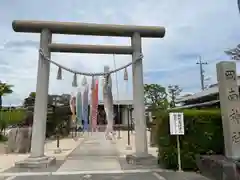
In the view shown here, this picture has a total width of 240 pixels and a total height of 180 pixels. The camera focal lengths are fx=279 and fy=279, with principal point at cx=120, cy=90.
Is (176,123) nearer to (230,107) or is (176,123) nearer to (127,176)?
(230,107)

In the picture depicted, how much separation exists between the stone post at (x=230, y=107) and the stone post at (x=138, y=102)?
367cm

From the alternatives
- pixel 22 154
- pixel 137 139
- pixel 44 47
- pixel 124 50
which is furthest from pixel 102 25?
pixel 22 154

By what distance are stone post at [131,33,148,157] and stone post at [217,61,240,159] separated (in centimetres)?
367

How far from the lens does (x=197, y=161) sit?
8.59 m

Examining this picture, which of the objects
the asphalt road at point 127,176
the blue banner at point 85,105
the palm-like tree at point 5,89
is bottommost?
the asphalt road at point 127,176

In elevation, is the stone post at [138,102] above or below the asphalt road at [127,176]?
above

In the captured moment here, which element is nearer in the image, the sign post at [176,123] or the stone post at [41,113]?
the sign post at [176,123]

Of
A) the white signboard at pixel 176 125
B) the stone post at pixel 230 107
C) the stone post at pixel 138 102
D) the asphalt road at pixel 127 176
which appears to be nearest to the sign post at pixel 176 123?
the white signboard at pixel 176 125

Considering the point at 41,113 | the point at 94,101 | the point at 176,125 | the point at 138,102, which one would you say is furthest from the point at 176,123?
the point at 41,113

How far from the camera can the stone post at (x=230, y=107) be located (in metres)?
7.32

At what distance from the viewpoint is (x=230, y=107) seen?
753 cm

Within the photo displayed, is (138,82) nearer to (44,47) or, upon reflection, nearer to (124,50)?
(124,50)

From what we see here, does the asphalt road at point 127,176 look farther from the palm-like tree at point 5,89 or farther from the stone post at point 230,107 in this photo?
the palm-like tree at point 5,89

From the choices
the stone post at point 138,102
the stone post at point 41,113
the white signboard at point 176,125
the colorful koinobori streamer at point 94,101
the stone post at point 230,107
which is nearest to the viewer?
the stone post at point 230,107
